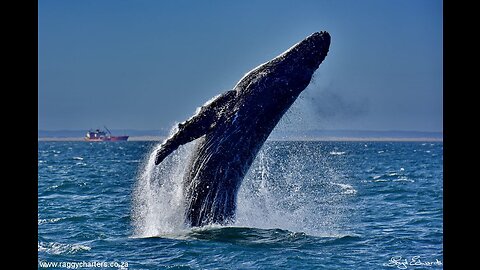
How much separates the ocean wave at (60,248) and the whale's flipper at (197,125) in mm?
1922

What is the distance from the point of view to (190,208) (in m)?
11.6

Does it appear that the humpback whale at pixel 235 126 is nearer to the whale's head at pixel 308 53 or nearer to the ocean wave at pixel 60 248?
the whale's head at pixel 308 53

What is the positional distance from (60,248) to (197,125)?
10.1ft

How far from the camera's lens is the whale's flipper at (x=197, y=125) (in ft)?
36.2

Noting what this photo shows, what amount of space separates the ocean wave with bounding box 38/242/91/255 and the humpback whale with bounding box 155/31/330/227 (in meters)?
1.93

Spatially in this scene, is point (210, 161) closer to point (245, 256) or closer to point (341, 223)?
point (245, 256)

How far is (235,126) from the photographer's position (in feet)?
38.2

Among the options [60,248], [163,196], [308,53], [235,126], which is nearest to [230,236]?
[163,196]
